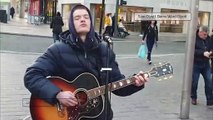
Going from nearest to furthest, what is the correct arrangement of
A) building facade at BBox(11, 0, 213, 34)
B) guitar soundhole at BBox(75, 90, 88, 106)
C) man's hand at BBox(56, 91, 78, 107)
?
man's hand at BBox(56, 91, 78, 107) < guitar soundhole at BBox(75, 90, 88, 106) < building facade at BBox(11, 0, 213, 34)

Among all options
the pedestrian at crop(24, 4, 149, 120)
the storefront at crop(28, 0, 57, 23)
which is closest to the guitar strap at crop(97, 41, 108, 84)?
the pedestrian at crop(24, 4, 149, 120)

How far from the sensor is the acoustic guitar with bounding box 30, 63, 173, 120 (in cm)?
320

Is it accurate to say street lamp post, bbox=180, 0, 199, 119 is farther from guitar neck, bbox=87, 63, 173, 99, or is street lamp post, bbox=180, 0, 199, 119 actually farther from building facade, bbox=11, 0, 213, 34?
building facade, bbox=11, 0, 213, 34

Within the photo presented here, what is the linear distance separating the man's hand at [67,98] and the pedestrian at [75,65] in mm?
21

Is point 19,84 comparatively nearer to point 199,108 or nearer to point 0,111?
point 0,111

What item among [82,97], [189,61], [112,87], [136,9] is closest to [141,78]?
[112,87]

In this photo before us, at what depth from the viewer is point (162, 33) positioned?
37531 millimetres

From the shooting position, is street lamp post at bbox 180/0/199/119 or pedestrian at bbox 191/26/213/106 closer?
street lamp post at bbox 180/0/199/119

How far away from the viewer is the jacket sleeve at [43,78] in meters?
3.16

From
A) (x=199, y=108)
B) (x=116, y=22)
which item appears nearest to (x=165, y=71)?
(x=199, y=108)

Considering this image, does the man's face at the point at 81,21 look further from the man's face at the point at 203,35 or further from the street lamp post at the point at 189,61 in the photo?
the man's face at the point at 203,35

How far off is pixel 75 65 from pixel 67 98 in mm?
301

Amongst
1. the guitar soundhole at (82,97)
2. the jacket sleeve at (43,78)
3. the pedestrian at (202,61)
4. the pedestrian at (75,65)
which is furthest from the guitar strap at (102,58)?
the pedestrian at (202,61)

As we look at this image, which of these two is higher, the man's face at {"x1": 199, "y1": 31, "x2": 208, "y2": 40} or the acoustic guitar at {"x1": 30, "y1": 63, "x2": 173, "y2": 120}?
the man's face at {"x1": 199, "y1": 31, "x2": 208, "y2": 40}
